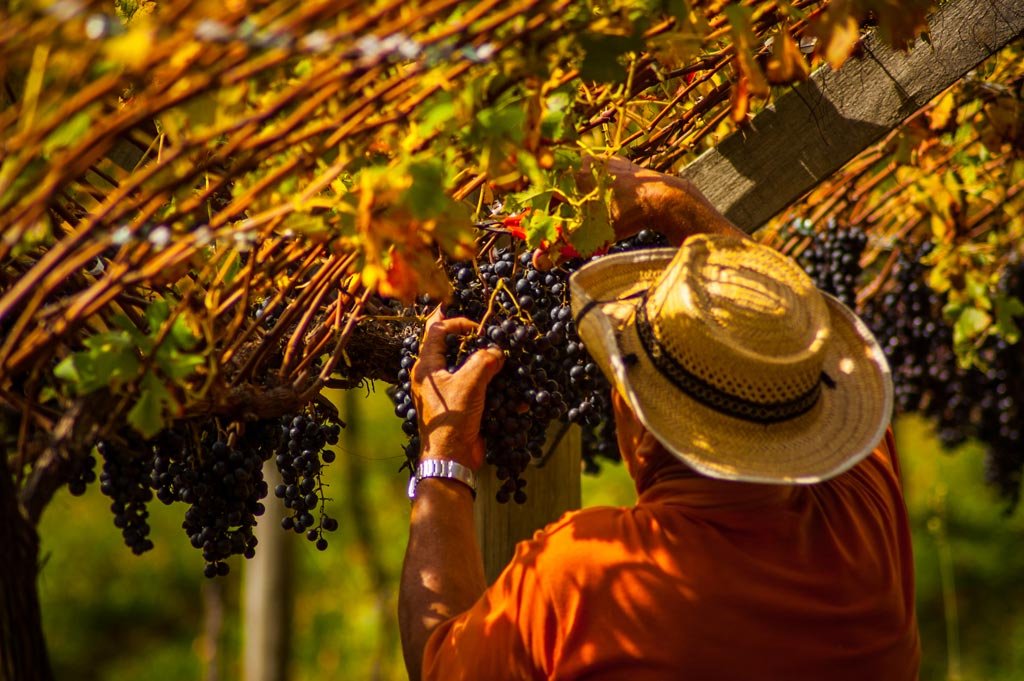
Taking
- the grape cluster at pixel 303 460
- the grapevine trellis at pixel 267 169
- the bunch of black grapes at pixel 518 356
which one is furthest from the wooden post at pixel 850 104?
→ the grape cluster at pixel 303 460

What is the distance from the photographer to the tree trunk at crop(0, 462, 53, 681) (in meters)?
1.36

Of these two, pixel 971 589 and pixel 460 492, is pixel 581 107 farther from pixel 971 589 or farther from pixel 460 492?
pixel 971 589

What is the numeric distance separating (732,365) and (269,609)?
16.3ft

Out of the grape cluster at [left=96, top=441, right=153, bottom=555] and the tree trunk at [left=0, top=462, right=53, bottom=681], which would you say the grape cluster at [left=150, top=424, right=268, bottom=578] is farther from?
the tree trunk at [left=0, top=462, right=53, bottom=681]

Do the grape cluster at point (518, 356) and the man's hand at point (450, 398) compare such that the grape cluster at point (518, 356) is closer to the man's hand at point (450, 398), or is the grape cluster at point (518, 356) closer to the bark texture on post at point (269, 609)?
the man's hand at point (450, 398)

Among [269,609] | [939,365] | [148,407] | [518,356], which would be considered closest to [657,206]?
[518,356]

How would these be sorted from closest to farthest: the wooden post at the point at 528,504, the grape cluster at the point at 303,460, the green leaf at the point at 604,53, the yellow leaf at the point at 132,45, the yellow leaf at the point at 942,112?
the yellow leaf at the point at 132,45 < the green leaf at the point at 604,53 < the grape cluster at the point at 303,460 < the wooden post at the point at 528,504 < the yellow leaf at the point at 942,112

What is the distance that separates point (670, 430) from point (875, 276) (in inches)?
92.2

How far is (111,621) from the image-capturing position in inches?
367

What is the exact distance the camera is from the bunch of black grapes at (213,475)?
1849 mm

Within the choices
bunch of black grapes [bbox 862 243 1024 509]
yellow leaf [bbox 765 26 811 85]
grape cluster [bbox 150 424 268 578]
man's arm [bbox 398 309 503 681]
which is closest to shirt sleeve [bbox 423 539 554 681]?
man's arm [bbox 398 309 503 681]

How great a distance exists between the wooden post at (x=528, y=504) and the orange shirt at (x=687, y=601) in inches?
28.5

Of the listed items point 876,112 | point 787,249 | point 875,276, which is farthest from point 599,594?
point 875,276

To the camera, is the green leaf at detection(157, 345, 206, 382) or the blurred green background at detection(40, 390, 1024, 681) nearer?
the green leaf at detection(157, 345, 206, 382)
